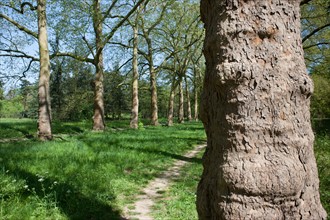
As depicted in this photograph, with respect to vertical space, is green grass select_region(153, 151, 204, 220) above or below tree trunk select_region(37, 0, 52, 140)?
below

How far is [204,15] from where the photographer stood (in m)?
2.05

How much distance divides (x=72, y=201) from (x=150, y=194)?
1.58 m

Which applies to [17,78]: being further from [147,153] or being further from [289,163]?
[289,163]

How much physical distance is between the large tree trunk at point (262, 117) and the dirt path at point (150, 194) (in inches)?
114

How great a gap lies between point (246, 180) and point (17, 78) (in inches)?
644

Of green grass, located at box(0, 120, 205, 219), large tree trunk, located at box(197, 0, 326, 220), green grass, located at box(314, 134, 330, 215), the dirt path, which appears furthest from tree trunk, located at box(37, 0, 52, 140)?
large tree trunk, located at box(197, 0, 326, 220)

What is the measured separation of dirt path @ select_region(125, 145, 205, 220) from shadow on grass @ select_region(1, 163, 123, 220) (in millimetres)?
299

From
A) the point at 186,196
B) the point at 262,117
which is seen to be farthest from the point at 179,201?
the point at 262,117

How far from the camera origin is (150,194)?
216 inches

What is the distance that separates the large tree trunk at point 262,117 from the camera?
1.60 meters

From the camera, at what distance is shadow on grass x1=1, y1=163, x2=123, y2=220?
416 centimetres

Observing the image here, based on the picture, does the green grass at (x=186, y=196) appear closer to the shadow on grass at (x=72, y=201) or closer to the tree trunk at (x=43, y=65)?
the shadow on grass at (x=72, y=201)

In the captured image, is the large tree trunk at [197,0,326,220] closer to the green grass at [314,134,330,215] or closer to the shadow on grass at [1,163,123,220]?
the green grass at [314,134,330,215]

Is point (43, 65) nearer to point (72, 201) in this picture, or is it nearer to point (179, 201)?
point (72, 201)
